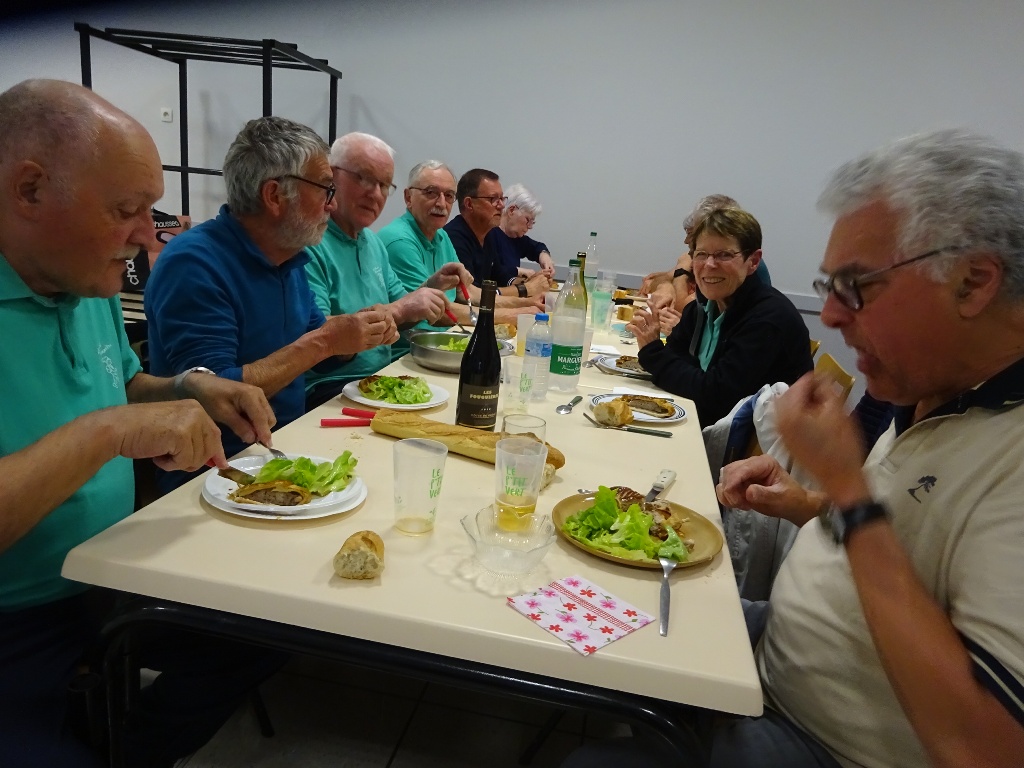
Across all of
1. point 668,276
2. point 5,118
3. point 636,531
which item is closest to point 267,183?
point 5,118

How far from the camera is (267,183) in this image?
5.97 feet

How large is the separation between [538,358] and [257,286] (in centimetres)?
81

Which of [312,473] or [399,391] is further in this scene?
[399,391]

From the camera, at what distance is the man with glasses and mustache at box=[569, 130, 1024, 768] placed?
2.38 feet

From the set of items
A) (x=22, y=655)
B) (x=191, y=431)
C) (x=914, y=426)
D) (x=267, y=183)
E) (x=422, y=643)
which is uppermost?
(x=267, y=183)

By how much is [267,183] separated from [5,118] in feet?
2.55

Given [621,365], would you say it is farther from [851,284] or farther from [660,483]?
[851,284]

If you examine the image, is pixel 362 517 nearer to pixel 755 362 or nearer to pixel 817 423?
pixel 817 423

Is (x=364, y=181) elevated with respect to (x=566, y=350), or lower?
elevated

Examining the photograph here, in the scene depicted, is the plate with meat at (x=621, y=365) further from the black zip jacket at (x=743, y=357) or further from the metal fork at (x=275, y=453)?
the metal fork at (x=275, y=453)

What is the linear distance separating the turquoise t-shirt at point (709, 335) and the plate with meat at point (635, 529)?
4.40 ft

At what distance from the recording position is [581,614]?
34.3 inches

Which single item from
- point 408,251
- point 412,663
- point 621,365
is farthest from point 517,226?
point 412,663

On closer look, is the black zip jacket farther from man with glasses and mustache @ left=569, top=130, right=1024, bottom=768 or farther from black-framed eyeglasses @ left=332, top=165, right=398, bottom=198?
black-framed eyeglasses @ left=332, top=165, right=398, bottom=198
